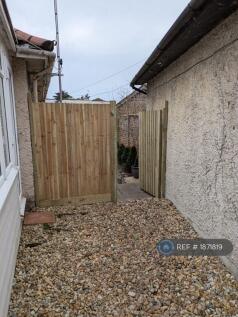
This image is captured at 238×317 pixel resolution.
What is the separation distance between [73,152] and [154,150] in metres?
2.05

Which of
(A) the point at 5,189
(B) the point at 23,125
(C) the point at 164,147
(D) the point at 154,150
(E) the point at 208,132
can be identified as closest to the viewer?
(A) the point at 5,189

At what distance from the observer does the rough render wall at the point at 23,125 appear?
5148 millimetres

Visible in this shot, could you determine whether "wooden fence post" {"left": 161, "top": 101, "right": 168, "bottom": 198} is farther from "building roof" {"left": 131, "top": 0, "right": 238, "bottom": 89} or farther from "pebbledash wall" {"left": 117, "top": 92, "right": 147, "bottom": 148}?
"pebbledash wall" {"left": 117, "top": 92, "right": 147, "bottom": 148}

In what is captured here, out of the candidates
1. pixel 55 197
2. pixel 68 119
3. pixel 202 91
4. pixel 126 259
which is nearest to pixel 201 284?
pixel 126 259

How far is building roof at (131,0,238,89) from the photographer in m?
2.78

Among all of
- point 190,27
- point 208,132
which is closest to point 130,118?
point 208,132

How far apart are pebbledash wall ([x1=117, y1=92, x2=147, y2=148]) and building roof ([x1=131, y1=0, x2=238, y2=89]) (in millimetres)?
7577

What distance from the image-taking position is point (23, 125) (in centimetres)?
525

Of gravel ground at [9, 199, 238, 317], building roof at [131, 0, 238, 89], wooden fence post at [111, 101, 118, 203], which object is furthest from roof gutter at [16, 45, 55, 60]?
gravel ground at [9, 199, 238, 317]

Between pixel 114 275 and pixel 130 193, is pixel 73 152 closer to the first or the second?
pixel 130 193

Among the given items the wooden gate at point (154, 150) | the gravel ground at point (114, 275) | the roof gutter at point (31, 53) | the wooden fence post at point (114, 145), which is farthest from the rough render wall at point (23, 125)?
the wooden gate at point (154, 150)

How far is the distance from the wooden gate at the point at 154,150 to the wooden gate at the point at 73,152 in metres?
1.11

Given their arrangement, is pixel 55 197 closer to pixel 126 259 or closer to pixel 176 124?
pixel 126 259

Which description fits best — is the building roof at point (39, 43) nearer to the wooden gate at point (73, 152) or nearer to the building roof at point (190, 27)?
the wooden gate at point (73, 152)
